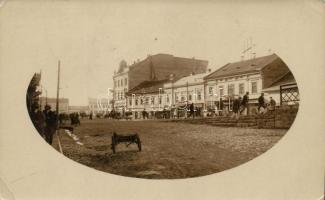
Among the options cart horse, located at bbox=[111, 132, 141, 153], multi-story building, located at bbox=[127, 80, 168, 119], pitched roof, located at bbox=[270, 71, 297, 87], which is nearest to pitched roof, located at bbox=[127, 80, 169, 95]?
multi-story building, located at bbox=[127, 80, 168, 119]

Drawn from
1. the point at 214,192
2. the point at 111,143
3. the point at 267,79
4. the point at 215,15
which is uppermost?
the point at 215,15

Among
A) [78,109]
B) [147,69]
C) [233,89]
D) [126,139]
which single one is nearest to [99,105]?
[78,109]

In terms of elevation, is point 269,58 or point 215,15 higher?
point 215,15

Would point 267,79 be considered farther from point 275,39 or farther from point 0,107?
point 0,107

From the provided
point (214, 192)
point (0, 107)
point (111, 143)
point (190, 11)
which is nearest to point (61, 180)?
point (111, 143)

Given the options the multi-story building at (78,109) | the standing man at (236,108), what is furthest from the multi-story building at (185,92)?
the multi-story building at (78,109)

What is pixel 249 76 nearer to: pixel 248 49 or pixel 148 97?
pixel 248 49

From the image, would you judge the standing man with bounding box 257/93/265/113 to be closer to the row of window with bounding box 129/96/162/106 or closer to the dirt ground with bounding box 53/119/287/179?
the dirt ground with bounding box 53/119/287/179
